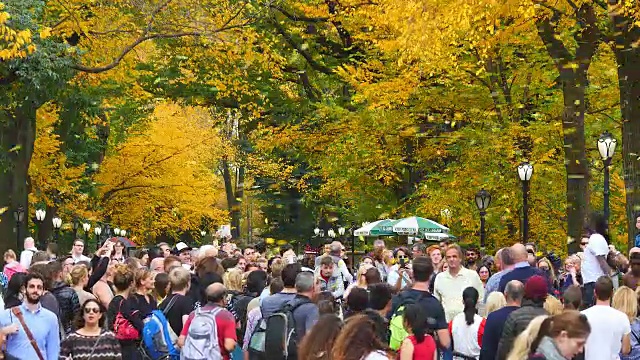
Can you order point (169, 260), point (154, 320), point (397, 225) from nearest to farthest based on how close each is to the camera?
point (154, 320) < point (169, 260) < point (397, 225)

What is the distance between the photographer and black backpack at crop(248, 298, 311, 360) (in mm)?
11391

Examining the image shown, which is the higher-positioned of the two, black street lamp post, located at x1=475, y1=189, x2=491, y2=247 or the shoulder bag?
black street lamp post, located at x1=475, y1=189, x2=491, y2=247

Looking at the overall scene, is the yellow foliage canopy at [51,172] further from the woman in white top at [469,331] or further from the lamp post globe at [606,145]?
the woman in white top at [469,331]

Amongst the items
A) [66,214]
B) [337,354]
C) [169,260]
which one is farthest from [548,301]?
[66,214]

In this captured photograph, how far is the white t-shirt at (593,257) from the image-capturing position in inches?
677

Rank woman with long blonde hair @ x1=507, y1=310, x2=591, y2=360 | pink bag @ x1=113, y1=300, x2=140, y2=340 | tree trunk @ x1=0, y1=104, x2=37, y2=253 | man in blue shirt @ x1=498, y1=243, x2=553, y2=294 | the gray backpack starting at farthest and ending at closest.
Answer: tree trunk @ x1=0, y1=104, x2=37, y2=253
man in blue shirt @ x1=498, y1=243, x2=553, y2=294
pink bag @ x1=113, y1=300, x2=140, y2=340
the gray backpack
woman with long blonde hair @ x1=507, y1=310, x2=591, y2=360

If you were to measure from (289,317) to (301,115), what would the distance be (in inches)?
1036

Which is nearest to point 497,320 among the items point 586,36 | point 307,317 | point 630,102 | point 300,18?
point 307,317

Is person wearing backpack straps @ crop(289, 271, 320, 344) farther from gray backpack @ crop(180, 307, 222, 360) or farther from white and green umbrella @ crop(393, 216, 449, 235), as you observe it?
white and green umbrella @ crop(393, 216, 449, 235)

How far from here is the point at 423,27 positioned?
71.7ft

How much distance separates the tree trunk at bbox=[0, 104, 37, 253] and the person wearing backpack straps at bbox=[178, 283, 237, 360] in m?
22.9

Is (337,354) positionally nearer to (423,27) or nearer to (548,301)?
(548,301)

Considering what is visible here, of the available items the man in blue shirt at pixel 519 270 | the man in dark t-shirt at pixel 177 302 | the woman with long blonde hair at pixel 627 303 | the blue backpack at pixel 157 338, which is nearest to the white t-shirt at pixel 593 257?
the man in blue shirt at pixel 519 270

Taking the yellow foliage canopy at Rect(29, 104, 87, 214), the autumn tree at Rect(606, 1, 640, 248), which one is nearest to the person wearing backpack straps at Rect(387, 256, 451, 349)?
the autumn tree at Rect(606, 1, 640, 248)
